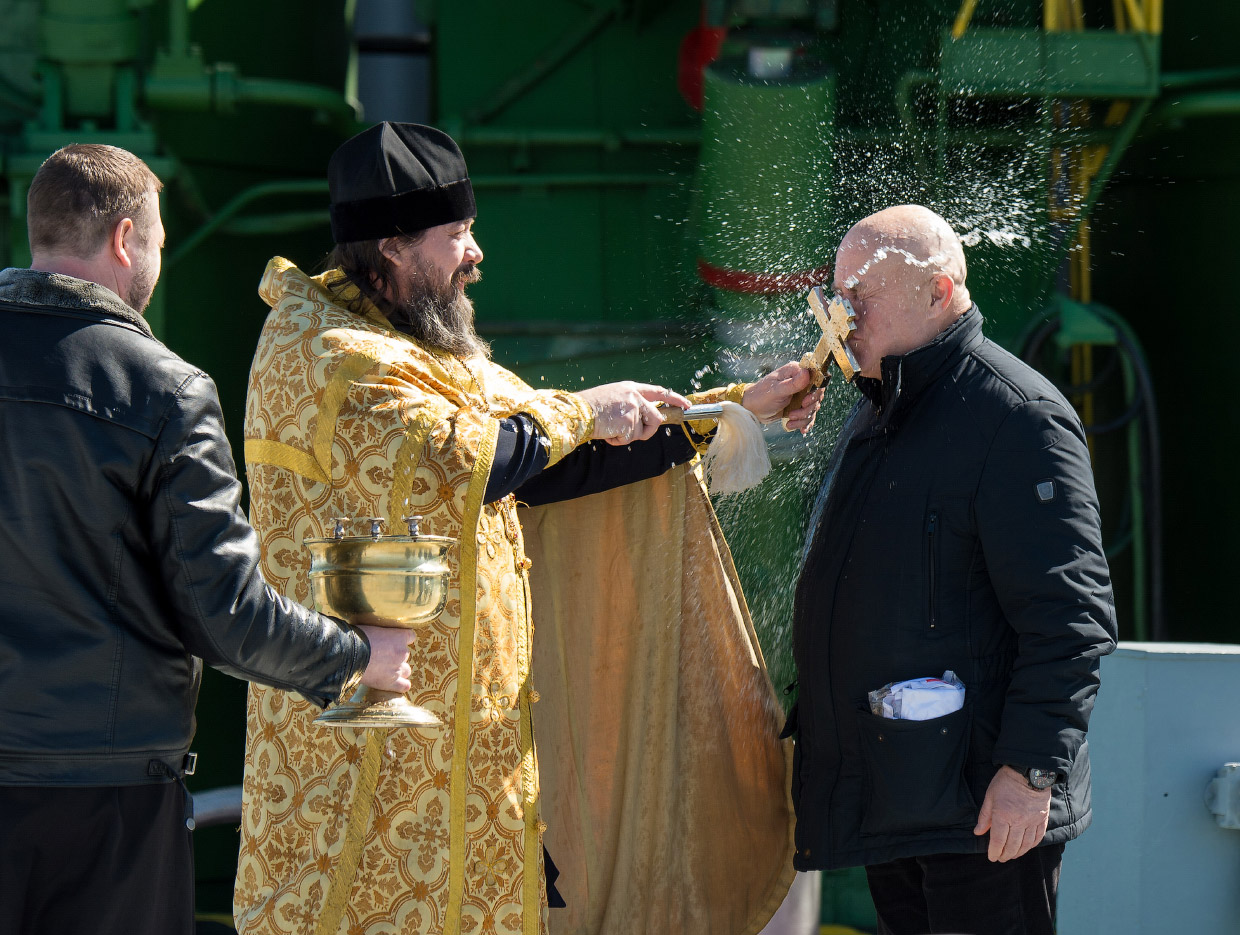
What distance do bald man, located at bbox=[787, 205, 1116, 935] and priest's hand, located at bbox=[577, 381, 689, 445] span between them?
42cm

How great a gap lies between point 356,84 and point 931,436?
4486 mm

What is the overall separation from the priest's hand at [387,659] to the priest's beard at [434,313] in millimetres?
733

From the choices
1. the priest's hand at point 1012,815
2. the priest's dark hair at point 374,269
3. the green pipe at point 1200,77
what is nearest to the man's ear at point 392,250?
the priest's dark hair at point 374,269

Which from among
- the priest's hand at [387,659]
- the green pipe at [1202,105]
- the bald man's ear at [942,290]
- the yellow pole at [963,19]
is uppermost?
the yellow pole at [963,19]

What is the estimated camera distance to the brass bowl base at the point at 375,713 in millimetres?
2182

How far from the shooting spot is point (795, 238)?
495 centimetres

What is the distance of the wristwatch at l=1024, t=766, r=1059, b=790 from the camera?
2.40 metres

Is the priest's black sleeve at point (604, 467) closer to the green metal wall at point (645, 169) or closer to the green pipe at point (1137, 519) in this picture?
the green metal wall at point (645, 169)

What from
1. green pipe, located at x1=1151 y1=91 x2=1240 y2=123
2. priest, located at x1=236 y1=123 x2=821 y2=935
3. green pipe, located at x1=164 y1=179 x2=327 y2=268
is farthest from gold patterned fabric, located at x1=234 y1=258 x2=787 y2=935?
green pipe, located at x1=1151 y1=91 x2=1240 y2=123

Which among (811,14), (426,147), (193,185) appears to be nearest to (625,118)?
(811,14)

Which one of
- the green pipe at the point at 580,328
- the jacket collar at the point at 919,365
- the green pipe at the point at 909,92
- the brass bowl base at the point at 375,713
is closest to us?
the brass bowl base at the point at 375,713

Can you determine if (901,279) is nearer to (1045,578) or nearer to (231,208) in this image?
(1045,578)

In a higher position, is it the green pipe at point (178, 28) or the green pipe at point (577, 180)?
the green pipe at point (178, 28)

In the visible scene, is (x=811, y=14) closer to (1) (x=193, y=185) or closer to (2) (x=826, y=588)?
(1) (x=193, y=185)
